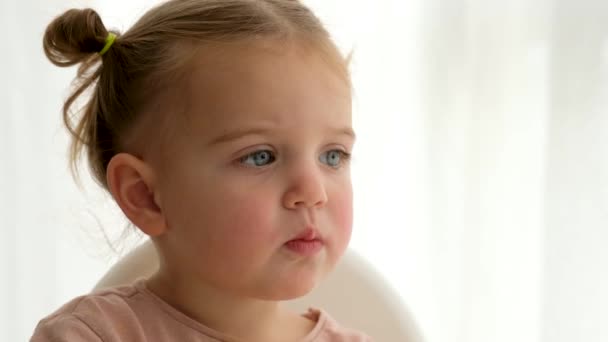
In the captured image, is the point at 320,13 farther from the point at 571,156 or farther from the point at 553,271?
the point at 553,271

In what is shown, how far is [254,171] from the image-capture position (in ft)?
3.11

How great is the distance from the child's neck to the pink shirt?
0.05ft

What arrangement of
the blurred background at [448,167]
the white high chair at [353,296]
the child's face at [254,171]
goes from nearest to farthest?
the child's face at [254,171] → the white high chair at [353,296] → the blurred background at [448,167]

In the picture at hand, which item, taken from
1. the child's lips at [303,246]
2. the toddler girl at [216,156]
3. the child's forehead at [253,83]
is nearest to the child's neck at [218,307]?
the toddler girl at [216,156]

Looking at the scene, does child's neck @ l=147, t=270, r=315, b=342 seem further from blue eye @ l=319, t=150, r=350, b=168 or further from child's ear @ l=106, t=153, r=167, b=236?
blue eye @ l=319, t=150, r=350, b=168

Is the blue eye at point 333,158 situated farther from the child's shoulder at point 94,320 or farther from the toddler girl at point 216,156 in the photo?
the child's shoulder at point 94,320

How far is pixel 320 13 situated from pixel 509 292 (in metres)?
0.71

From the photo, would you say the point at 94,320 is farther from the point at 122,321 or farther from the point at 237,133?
the point at 237,133

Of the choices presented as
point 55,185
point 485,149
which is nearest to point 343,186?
point 485,149

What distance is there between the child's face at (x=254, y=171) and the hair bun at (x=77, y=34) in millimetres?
162

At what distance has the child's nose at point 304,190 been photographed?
0.94m

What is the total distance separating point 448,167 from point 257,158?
91 cm

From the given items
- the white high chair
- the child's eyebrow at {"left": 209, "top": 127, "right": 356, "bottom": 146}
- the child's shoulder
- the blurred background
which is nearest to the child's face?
the child's eyebrow at {"left": 209, "top": 127, "right": 356, "bottom": 146}

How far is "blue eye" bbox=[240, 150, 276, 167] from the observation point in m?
0.96
